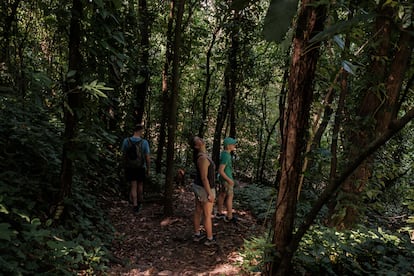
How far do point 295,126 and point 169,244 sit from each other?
13.0ft

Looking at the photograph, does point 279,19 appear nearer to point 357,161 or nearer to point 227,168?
point 357,161

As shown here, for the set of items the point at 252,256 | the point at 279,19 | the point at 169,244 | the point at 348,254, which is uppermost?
the point at 279,19

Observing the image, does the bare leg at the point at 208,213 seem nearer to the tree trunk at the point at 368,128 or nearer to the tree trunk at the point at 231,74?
the tree trunk at the point at 368,128

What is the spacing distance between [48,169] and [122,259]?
1833 mm

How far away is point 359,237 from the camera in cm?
387

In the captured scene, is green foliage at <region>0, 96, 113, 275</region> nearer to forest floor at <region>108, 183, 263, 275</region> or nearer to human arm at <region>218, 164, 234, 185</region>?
forest floor at <region>108, 183, 263, 275</region>

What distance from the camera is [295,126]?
6.61 ft

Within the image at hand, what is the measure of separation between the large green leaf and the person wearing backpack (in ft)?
18.8

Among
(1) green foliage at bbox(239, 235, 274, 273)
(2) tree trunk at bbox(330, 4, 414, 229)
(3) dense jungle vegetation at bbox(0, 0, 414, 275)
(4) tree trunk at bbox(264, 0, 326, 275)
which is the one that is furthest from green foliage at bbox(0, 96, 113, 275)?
(2) tree trunk at bbox(330, 4, 414, 229)

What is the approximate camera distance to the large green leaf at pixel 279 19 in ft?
3.56

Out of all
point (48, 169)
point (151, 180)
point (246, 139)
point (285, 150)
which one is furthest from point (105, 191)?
point (246, 139)

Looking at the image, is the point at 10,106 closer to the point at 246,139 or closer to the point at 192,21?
the point at 192,21

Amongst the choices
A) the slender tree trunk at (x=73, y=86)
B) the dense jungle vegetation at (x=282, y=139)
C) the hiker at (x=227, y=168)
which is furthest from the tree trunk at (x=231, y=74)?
the slender tree trunk at (x=73, y=86)

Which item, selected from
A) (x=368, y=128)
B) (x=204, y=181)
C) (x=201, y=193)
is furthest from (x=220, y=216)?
(x=368, y=128)
